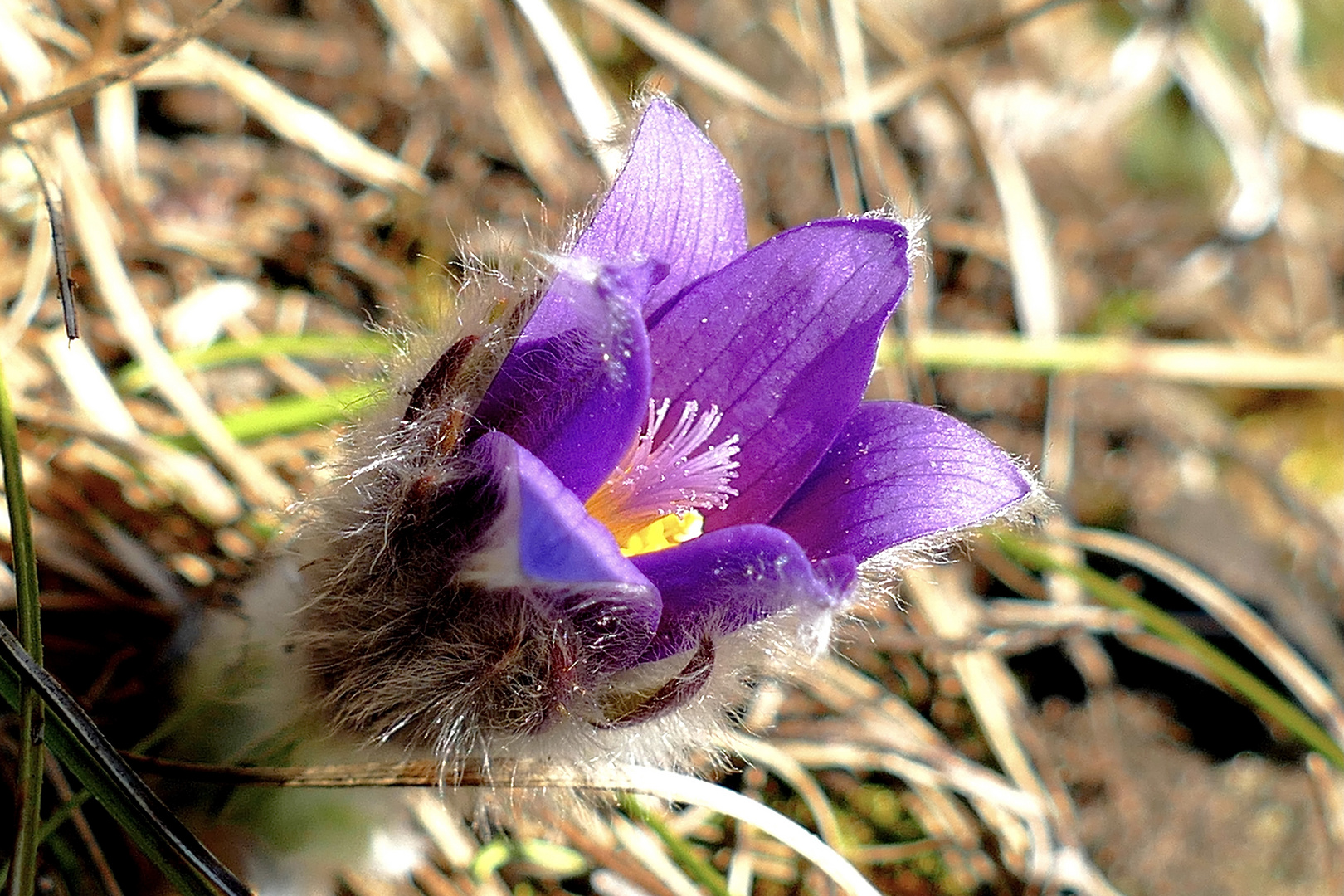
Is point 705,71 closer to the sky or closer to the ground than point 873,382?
closer to the sky

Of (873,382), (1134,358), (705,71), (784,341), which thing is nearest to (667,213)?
(784,341)

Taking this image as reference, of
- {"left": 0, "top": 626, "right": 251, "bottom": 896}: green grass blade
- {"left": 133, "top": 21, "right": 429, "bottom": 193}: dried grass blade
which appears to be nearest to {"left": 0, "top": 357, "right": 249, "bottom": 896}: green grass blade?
{"left": 0, "top": 626, "right": 251, "bottom": 896}: green grass blade

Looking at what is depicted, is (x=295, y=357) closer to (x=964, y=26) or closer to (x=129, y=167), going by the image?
(x=129, y=167)

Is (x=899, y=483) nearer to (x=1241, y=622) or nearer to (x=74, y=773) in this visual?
(x=74, y=773)

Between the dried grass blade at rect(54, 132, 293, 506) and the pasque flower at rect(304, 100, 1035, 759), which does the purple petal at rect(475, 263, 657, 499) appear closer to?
the pasque flower at rect(304, 100, 1035, 759)

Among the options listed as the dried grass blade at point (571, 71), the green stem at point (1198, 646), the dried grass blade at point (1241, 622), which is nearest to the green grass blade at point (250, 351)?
the dried grass blade at point (571, 71)
